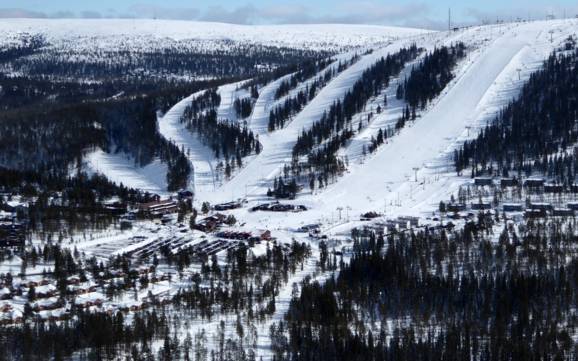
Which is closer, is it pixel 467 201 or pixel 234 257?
pixel 234 257

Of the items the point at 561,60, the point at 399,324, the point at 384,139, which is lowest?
the point at 399,324

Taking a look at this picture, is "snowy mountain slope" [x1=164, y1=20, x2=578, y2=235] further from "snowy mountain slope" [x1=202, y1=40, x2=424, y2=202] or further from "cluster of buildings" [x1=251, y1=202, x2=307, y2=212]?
"cluster of buildings" [x1=251, y1=202, x2=307, y2=212]

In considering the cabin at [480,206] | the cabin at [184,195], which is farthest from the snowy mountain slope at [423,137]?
the cabin at [480,206]

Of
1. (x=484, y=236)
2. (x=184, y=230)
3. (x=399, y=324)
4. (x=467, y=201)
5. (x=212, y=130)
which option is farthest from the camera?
(x=212, y=130)

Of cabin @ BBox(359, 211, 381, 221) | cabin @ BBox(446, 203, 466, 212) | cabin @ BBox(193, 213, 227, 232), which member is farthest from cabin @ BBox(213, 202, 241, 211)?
cabin @ BBox(446, 203, 466, 212)

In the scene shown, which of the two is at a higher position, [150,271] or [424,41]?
[424,41]

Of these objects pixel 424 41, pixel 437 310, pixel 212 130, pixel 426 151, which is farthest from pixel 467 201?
pixel 424 41

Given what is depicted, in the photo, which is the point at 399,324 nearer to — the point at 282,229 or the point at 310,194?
the point at 282,229

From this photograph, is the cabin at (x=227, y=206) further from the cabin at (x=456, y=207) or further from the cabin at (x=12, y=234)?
the cabin at (x=12, y=234)

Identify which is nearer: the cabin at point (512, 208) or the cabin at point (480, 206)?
the cabin at point (512, 208)
